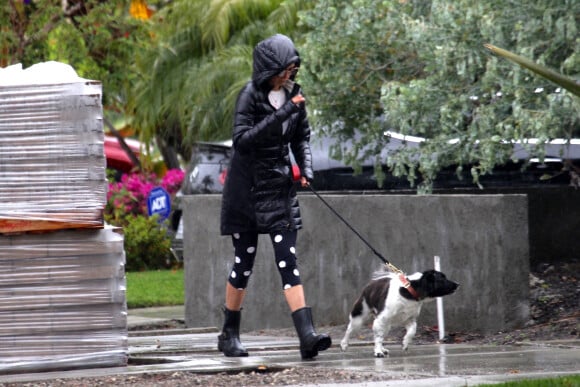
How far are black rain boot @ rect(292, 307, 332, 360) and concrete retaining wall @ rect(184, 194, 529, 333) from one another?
7.10 feet

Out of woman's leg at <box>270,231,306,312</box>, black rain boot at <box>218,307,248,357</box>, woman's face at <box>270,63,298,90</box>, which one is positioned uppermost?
woman's face at <box>270,63,298,90</box>

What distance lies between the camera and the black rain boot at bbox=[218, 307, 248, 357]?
7715 millimetres

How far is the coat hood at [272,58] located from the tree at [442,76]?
7.43ft

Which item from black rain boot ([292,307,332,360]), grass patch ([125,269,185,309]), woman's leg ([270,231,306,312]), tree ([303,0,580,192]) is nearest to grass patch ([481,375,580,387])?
black rain boot ([292,307,332,360])

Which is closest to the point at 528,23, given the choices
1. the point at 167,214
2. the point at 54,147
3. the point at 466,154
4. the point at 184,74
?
the point at 466,154

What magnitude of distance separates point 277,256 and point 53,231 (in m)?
1.44

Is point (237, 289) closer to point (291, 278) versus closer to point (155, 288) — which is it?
point (291, 278)

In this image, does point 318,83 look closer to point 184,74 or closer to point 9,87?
point 9,87

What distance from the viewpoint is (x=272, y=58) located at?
24.5 ft

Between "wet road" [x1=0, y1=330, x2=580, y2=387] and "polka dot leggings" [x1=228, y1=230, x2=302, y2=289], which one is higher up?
"polka dot leggings" [x1=228, y1=230, x2=302, y2=289]

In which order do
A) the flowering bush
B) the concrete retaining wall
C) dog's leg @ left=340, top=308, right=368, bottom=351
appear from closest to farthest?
dog's leg @ left=340, top=308, right=368, bottom=351, the concrete retaining wall, the flowering bush

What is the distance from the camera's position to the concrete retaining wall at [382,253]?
9078 millimetres

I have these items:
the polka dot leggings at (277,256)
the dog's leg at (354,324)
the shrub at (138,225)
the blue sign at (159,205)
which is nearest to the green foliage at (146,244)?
the shrub at (138,225)

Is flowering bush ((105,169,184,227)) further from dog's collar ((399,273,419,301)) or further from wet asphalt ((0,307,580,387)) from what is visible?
dog's collar ((399,273,419,301))
